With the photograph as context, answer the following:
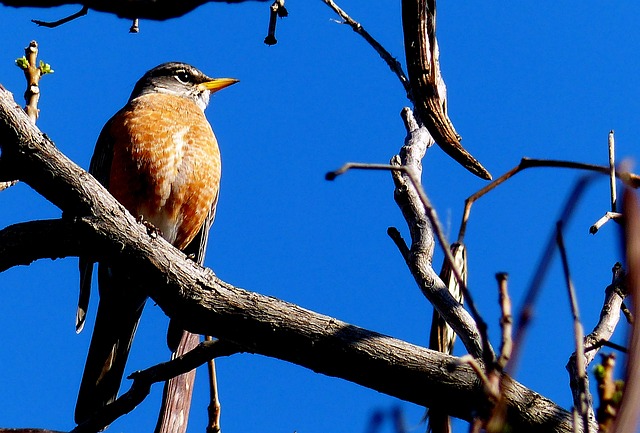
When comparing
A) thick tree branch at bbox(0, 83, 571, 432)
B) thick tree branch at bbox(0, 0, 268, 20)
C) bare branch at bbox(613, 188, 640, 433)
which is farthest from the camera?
thick tree branch at bbox(0, 83, 571, 432)

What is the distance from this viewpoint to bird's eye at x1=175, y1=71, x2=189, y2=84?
274 inches

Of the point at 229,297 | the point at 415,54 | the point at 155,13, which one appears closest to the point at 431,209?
the point at 155,13

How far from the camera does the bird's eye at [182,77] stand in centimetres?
696

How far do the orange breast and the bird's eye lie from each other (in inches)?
42.2

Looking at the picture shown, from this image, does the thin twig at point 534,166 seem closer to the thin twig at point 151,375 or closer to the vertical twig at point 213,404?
the thin twig at point 151,375

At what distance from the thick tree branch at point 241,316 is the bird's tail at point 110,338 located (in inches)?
59.6

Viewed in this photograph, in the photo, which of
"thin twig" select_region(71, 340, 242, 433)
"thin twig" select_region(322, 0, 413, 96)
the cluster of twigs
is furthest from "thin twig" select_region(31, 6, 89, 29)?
"thin twig" select_region(322, 0, 413, 96)

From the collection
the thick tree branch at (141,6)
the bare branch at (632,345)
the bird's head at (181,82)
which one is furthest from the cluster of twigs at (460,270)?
the bird's head at (181,82)

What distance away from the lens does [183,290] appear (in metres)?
3.26

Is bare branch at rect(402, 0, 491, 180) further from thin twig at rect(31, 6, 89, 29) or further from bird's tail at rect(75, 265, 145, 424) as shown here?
bird's tail at rect(75, 265, 145, 424)

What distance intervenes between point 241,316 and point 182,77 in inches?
167

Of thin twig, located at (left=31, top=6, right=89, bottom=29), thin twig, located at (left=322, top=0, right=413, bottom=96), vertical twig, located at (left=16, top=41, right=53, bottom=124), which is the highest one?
thin twig, located at (left=322, top=0, right=413, bottom=96)

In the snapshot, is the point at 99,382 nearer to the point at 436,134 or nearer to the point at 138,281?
the point at 138,281

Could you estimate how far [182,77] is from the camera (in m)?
6.99
